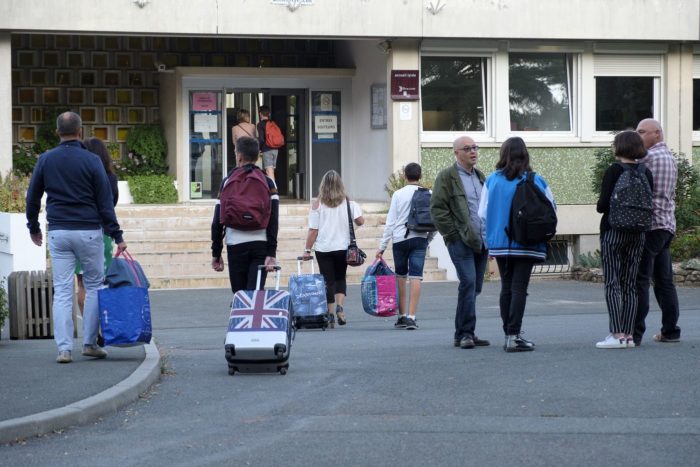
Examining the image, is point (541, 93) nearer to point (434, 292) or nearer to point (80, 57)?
point (434, 292)

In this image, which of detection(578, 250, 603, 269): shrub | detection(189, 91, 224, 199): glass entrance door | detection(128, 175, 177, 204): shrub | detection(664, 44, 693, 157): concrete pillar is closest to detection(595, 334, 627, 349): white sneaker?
detection(578, 250, 603, 269): shrub

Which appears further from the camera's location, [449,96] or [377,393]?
[449,96]

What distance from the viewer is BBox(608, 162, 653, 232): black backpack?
10375mm

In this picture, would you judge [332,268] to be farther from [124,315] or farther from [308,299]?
[124,315]

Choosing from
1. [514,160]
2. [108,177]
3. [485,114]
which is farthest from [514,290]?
[485,114]

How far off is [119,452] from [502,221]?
4.65 m

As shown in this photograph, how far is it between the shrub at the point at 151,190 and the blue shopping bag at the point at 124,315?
14.8 metres

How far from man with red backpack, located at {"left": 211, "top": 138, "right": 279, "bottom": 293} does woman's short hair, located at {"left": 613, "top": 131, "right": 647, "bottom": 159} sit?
2.83m

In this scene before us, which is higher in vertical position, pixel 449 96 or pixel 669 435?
pixel 449 96

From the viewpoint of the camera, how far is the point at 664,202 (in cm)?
1077

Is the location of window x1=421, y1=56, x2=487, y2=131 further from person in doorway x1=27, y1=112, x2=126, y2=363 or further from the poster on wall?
person in doorway x1=27, y1=112, x2=126, y2=363

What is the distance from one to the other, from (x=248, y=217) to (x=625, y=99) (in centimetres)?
1638

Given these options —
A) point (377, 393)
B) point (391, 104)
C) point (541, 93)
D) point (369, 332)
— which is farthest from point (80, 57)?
point (377, 393)

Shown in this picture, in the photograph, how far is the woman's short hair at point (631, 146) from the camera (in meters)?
10.5
